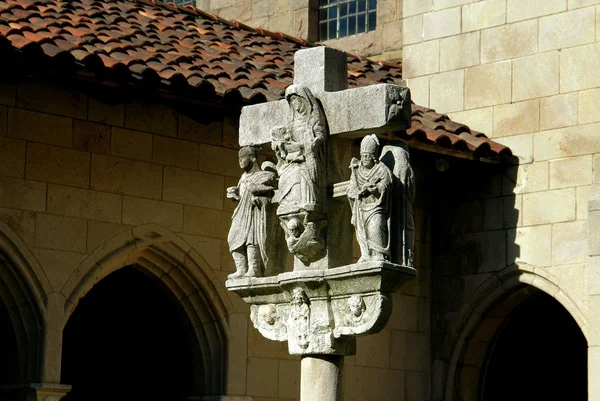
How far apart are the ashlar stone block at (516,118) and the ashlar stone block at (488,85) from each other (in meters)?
0.08

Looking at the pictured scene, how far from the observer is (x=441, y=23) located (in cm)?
1348

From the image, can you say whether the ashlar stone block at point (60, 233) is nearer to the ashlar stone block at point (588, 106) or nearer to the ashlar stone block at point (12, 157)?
the ashlar stone block at point (12, 157)

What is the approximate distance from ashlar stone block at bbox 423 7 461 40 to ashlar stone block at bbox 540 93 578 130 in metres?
1.18

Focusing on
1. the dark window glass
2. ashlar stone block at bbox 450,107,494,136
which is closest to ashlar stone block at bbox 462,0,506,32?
ashlar stone block at bbox 450,107,494,136

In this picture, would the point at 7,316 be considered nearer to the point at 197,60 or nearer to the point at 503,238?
the point at 197,60

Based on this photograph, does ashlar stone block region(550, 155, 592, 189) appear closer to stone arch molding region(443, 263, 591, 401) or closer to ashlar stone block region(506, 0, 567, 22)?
stone arch molding region(443, 263, 591, 401)

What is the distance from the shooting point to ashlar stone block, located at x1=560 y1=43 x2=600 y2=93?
485 inches

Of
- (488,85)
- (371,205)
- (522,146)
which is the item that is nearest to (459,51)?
(488,85)

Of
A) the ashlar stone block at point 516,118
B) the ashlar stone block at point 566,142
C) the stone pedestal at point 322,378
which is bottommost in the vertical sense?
the stone pedestal at point 322,378

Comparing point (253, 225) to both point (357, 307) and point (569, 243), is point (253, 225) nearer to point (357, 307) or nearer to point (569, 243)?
point (357, 307)

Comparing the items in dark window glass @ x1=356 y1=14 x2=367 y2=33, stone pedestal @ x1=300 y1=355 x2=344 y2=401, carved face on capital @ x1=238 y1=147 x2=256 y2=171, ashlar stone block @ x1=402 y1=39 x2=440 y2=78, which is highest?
dark window glass @ x1=356 y1=14 x2=367 y2=33

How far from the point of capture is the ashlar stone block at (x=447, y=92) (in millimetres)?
13219

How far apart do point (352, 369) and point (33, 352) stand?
2.74 metres

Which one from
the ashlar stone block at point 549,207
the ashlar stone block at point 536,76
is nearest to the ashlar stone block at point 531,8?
the ashlar stone block at point 536,76
